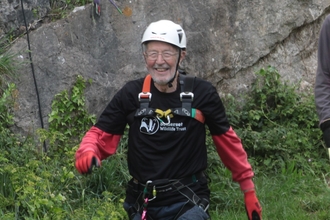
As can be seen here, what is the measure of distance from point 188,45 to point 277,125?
→ 1.35 meters

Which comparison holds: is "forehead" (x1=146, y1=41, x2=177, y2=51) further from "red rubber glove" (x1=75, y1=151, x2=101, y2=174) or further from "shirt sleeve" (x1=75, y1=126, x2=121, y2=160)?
"red rubber glove" (x1=75, y1=151, x2=101, y2=174)

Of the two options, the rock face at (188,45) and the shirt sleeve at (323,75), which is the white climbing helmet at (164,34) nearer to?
the shirt sleeve at (323,75)

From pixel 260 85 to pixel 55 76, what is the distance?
96.7 inches

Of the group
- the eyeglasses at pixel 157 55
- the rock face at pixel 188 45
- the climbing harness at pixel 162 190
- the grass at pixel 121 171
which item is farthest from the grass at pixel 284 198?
the eyeglasses at pixel 157 55

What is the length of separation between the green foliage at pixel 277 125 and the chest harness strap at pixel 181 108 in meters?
2.89

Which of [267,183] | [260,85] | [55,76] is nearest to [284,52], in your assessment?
[260,85]

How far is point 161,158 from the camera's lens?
454cm

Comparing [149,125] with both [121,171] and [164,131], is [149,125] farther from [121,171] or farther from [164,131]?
[121,171]

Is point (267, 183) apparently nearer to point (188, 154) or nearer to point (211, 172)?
point (211, 172)

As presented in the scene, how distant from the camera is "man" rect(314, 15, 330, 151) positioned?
4566 mm

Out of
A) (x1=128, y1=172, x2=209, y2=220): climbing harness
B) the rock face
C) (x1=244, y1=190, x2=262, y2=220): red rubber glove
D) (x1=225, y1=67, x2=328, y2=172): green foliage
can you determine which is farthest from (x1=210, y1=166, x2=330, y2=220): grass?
(x1=128, y1=172, x2=209, y2=220): climbing harness

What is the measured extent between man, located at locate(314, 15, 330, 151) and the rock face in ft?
10.4

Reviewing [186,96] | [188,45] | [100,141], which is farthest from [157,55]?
[188,45]

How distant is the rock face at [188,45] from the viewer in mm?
7184
